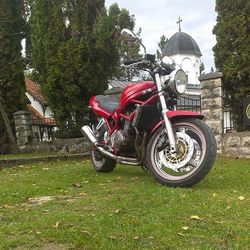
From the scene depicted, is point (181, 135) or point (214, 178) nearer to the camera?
point (181, 135)

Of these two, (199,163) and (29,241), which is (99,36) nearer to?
(199,163)

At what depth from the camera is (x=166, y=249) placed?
2734 millimetres

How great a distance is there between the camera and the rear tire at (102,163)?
22.1 feet

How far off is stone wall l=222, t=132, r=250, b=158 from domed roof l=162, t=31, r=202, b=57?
30414 mm

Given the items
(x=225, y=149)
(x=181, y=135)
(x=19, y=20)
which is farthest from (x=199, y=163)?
(x=19, y=20)

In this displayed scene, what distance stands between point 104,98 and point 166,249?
4.38 metres

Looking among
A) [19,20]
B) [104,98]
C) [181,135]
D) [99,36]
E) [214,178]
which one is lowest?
[214,178]

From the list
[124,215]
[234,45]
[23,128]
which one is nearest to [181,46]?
[23,128]

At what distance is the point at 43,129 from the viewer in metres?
14.0

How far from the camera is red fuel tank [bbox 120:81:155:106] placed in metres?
5.48

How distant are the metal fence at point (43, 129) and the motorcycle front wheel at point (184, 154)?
871 centimetres

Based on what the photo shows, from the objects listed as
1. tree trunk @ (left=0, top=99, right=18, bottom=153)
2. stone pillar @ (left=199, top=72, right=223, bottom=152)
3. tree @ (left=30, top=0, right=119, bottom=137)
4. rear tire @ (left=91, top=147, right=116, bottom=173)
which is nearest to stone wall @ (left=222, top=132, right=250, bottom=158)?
stone pillar @ (left=199, top=72, right=223, bottom=152)

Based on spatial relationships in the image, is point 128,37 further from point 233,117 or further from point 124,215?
point 233,117

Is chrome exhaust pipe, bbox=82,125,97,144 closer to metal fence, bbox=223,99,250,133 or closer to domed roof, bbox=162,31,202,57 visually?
metal fence, bbox=223,99,250,133
